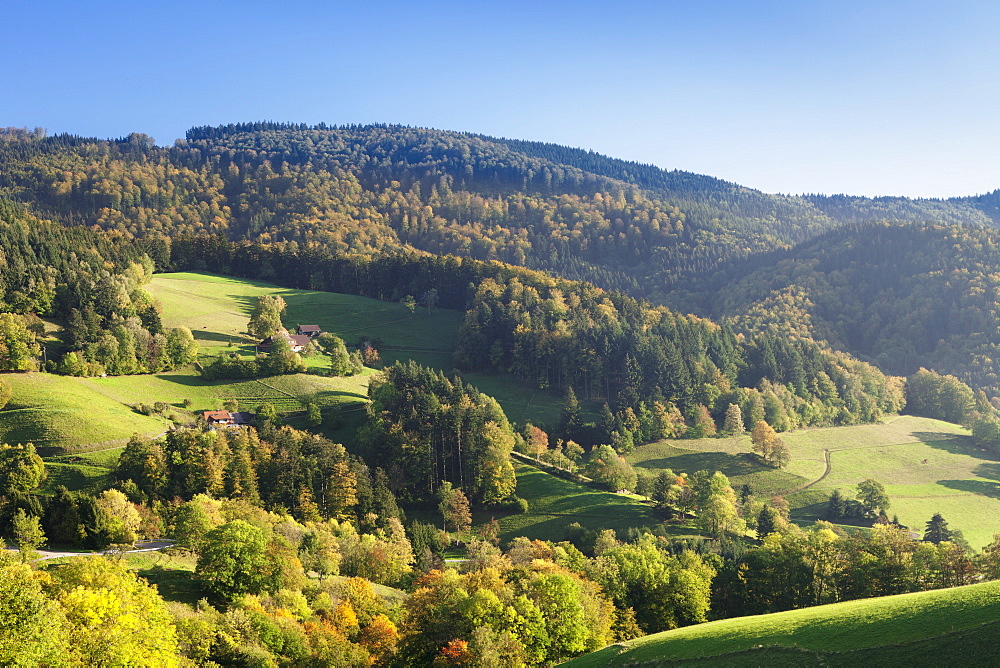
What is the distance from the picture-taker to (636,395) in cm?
14338

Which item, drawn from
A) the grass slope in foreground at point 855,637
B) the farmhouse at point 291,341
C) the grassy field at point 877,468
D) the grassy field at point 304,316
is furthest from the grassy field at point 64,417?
the grassy field at point 877,468

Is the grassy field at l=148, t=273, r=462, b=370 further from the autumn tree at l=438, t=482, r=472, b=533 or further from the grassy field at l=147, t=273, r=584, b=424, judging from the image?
the autumn tree at l=438, t=482, r=472, b=533

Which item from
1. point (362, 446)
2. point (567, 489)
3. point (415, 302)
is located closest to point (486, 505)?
point (567, 489)

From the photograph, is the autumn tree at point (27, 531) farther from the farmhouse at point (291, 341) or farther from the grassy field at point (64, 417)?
the farmhouse at point (291, 341)

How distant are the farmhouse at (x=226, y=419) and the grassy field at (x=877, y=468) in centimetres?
6853

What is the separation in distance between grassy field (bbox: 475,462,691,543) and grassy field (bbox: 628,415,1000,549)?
20.5 m

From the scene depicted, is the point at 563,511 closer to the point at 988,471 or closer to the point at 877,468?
the point at 877,468

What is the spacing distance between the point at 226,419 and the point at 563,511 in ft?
177

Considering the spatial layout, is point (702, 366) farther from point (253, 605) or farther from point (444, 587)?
point (253, 605)

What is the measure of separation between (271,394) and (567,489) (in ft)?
178

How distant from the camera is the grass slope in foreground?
2802 centimetres

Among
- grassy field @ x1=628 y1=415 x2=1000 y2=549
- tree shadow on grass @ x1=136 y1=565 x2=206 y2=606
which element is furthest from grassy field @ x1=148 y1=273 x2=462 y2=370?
tree shadow on grass @ x1=136 y1=565 x2=206 y2=606

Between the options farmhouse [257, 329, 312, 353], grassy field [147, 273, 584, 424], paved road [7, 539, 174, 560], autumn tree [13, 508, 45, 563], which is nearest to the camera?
paved road [7, 539, 174, 560]

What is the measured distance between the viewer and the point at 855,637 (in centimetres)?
3181
